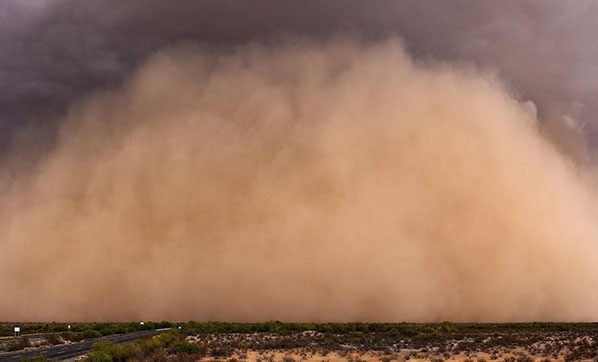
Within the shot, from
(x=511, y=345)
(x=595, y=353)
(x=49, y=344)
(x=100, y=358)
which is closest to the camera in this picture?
(x=100, y=358)

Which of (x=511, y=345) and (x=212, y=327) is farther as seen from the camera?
(x=212, y=327)

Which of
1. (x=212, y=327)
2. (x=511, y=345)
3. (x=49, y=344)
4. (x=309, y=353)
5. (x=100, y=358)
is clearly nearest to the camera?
(x=100, y=358)

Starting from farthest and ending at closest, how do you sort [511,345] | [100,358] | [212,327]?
1. [212,327]
2. [511,345]
3. [100,358]

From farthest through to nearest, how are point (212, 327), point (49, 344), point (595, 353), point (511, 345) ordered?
point (212, 327) → point (49, 344) → point (511, 345) → point (595, 353)

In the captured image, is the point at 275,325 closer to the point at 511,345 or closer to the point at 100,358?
the point at 511,345

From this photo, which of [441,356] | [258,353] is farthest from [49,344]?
[441,356]

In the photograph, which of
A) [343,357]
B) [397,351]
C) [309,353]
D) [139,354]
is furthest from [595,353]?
[139,354]

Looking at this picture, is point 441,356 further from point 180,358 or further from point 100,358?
point 100,358

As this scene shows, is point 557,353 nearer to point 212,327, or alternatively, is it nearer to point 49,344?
point 49,344

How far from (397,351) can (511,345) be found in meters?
7.35

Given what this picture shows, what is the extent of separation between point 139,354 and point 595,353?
2147 cm

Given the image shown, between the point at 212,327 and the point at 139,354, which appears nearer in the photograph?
the point at 139,354

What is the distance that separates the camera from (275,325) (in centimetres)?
5975

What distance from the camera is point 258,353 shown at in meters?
28.1
